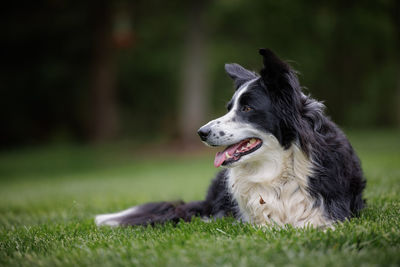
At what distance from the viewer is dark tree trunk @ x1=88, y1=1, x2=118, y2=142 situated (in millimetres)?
21141

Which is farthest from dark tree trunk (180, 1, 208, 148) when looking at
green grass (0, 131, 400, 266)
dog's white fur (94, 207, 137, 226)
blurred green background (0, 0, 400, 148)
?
dog's white fur (94, 207, 137, 226)

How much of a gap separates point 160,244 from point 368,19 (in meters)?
23.9

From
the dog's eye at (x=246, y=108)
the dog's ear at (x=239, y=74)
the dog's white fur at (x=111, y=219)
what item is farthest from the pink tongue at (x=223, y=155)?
the dog's white fur at (x=111, y=219)

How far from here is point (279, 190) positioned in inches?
148

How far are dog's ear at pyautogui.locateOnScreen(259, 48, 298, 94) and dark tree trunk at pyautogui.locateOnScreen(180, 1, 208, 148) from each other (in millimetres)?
14860

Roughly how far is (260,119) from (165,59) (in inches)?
921

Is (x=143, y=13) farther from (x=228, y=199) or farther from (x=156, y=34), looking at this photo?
(x=228, y=199)

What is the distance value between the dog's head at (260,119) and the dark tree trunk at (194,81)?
1468 centimetres

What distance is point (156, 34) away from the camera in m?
25.5

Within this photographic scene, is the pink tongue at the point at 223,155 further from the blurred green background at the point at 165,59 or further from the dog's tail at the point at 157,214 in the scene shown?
the blurred green background at the point at 165,59

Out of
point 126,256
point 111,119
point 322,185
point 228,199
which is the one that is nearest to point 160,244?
point 126,256

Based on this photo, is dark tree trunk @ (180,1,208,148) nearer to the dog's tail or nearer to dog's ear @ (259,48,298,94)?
the dog's tail

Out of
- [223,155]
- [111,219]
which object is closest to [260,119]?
[223,155]

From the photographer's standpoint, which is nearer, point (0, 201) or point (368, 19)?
point (0, 201)
